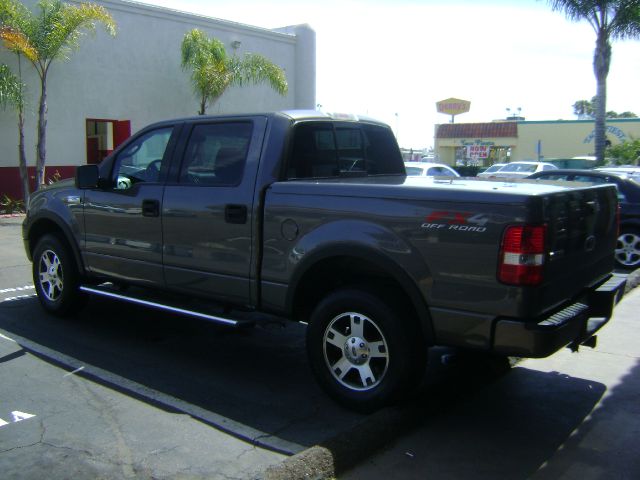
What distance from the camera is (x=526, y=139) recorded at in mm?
47469

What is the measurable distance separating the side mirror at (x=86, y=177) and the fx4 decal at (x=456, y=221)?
3394 mm

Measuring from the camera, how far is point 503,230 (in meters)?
3.71

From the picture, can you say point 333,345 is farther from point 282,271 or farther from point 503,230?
point 503,230

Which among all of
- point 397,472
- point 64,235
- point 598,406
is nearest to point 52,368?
point 64,235

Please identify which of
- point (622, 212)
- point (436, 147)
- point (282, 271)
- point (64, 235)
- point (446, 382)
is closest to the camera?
point (282, 271)

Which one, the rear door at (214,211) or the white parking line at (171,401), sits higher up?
the rear door at (214,211)

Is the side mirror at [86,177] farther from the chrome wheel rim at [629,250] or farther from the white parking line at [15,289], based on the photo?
the chrome wheel rim at [629,250]

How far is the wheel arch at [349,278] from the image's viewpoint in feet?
13.5

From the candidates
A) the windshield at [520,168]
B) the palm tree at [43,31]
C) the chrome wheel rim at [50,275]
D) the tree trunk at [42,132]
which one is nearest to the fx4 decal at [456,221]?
the chrome wheel rim at [50,275]

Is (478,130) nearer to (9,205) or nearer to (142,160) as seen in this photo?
(9,205)

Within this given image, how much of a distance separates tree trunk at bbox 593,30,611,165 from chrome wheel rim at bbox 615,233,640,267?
1371 cm

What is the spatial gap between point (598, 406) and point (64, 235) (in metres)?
5.11

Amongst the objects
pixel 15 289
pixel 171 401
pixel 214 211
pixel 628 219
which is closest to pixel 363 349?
pixel 171 401

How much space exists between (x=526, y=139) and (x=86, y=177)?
149ft
